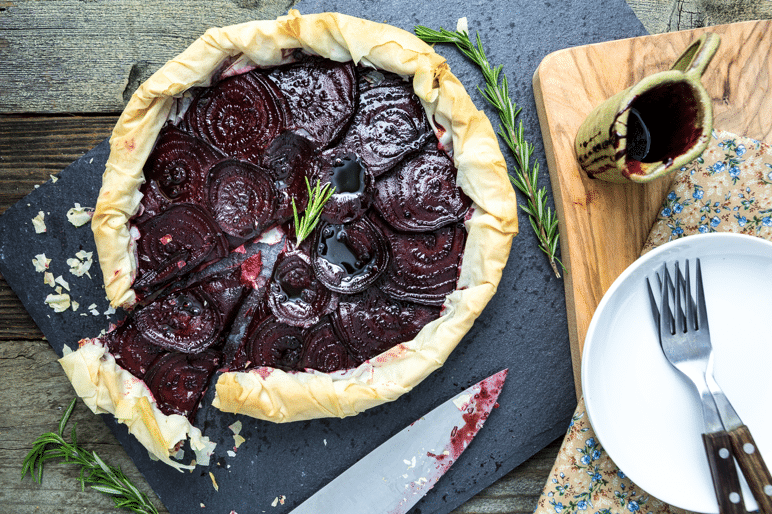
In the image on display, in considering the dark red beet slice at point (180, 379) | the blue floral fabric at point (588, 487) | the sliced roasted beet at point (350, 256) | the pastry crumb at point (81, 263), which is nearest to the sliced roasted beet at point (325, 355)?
the sliced roasted beet at point (350, 256)

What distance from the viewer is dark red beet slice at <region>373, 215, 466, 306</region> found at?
2168mm

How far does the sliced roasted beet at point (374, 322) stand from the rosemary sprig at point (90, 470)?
139 centimetres

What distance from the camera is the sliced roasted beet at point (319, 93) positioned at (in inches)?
84.4

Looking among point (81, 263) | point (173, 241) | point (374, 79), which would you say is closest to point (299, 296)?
point (173, 241)

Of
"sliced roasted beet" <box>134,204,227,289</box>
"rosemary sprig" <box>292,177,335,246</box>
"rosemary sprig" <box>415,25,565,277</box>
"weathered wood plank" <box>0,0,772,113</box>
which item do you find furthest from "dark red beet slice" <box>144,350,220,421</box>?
"rosemary sprig" <box>415,25,565,277</box>

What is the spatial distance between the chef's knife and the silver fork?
2.91ft

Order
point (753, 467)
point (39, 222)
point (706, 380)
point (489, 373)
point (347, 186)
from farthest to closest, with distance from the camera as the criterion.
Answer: point (39, 222) < point (489, 373) < point (347, 186) < point (706, 380) < point (753, 467)

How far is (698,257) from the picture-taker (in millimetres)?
1985

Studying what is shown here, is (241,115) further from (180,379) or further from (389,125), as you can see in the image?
(180,379)

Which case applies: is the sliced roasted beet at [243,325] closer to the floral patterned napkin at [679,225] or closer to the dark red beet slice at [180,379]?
the dark red beet slice at [180,379]

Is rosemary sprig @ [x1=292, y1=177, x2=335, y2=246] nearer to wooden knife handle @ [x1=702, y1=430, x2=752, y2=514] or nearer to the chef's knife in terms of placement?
the chef's knife

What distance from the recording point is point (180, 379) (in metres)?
2.26

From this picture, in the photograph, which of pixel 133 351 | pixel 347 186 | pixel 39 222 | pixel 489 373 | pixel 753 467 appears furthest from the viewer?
pixel 39 222

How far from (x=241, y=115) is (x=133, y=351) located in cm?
123
